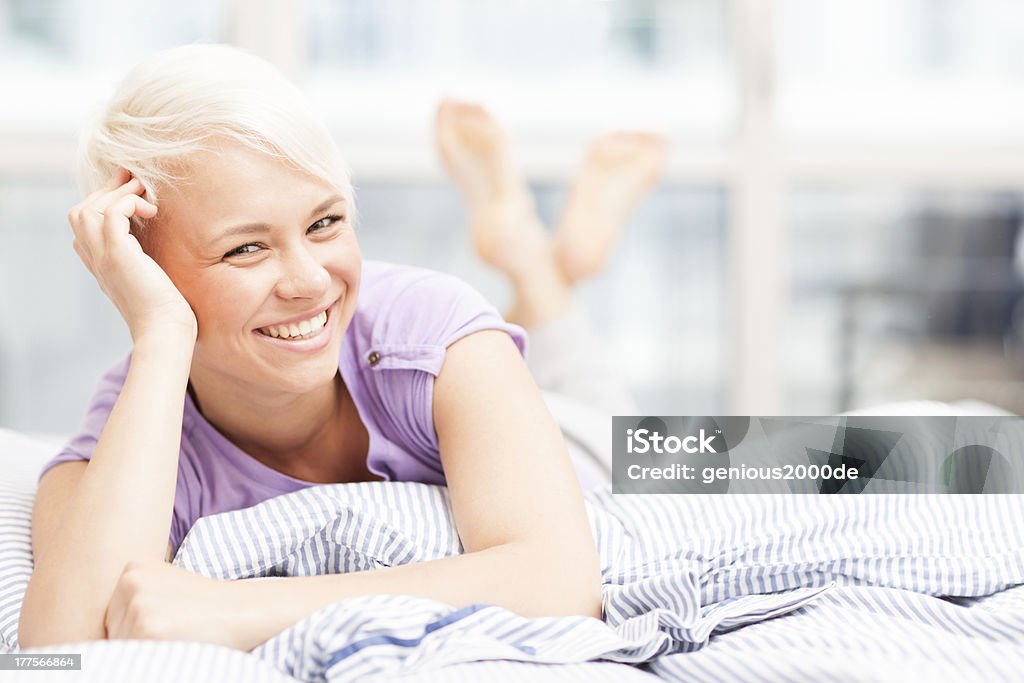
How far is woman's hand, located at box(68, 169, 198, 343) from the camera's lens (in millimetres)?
971

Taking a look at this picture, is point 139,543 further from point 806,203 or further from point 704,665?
point 806,203

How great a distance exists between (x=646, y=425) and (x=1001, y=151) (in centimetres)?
195

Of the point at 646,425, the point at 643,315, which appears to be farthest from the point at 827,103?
the point at 646,425

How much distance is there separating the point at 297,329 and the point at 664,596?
1.41 feet

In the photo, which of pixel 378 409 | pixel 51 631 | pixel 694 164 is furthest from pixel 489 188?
pixel 51 631

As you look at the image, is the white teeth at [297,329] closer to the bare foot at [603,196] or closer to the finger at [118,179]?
the finger at [118,179]

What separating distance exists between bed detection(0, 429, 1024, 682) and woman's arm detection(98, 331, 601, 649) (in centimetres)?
4

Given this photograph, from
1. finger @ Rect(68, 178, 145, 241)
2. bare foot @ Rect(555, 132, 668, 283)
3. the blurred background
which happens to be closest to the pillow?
finger @ Rect(68, 178, 145, 241)

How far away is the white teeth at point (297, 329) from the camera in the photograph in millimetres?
1000

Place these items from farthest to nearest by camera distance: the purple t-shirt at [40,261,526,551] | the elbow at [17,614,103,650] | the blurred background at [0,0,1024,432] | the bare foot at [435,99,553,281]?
the blurred background at [0,0,1024,432]
the bare foot at [435,99,553,281]
the purple t-shirt at [40,261,526,551]
the elbow at [17,614,103,650]

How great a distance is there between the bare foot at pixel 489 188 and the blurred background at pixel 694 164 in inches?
27.8

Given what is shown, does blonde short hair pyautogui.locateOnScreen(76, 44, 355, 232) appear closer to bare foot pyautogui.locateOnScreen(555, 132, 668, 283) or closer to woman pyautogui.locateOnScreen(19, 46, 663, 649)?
woman pyautogui.locateOnScreen(19, 46, 663, 649)

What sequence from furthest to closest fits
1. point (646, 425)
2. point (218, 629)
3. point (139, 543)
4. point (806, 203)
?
point (806, 203), point (646, 425), point (139, 543), point (218, 629)

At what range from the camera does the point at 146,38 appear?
2.87 m
